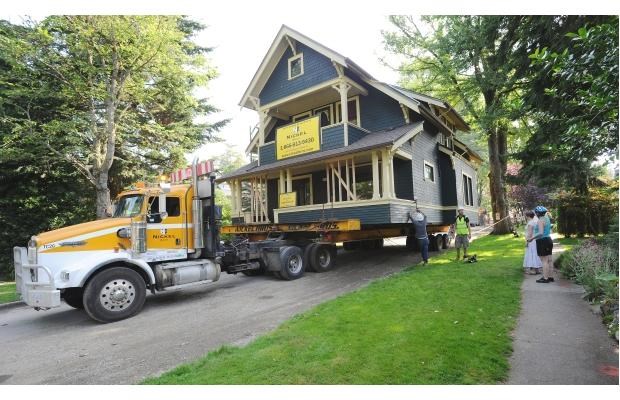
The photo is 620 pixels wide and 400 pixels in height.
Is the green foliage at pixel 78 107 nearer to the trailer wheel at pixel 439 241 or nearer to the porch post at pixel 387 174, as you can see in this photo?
the porch post at pixel 387 174

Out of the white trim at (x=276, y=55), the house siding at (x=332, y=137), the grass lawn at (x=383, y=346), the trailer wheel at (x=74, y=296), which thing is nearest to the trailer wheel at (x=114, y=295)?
the trailer wheel at (x=74, y=296)

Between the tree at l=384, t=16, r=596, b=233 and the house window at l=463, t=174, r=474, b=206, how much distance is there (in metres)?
1.62

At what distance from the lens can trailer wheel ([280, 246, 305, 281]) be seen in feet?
34.1

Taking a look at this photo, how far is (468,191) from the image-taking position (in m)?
18.9

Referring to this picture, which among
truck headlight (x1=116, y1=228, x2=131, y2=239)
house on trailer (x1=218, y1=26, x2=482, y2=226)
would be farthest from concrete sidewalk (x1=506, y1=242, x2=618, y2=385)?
truck headlight (x1=116, y1=228, x2=131, y2=239)

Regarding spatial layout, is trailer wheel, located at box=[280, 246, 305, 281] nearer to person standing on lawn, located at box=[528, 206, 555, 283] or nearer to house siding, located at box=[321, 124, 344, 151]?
house siding, located at box=[321, 124, 344, 151]

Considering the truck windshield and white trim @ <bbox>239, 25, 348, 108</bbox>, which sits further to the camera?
white trim @ <bbox>239, 25, 348, 108</bbox>

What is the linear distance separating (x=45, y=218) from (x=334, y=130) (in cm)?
1520

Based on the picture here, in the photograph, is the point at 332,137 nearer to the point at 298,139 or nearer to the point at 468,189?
the point at 298,139

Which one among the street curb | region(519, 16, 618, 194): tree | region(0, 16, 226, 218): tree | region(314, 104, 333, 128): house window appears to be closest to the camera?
region(519, 16, 618, 194): tree

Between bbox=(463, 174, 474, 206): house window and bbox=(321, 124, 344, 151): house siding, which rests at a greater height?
bbox=(321, 124, 344, 151): house siding

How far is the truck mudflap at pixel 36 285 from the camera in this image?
6320 mm

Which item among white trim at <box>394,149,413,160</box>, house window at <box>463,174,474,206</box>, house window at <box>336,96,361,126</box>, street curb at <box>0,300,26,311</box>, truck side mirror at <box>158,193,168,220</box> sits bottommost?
street curb at <box>0,300,26,311</box>

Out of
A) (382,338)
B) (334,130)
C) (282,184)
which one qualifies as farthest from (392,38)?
(382,338)
